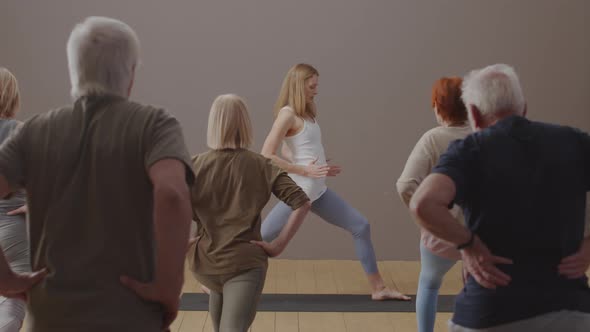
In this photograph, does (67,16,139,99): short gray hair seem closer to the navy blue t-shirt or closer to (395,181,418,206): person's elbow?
the navy blue t-shirt

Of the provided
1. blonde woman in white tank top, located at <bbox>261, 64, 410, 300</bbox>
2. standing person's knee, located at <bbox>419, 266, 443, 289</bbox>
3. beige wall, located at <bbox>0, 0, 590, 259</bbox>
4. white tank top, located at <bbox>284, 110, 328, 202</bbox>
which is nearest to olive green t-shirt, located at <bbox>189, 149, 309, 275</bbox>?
standing person's knee, located at <bbox>419, 266, 443, 289</bbox>

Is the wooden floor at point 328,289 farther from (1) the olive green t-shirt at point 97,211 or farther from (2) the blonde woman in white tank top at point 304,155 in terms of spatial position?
(1) the olive green t-shirt at point 97,211

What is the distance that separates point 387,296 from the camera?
545cm

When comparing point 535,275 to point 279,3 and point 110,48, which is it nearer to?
point 110,48

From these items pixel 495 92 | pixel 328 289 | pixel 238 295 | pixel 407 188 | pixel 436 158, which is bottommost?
pixel 328 289

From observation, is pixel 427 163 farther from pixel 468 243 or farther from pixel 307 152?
pixel 307 152

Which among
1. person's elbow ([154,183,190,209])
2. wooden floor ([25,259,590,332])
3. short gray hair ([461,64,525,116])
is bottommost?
wooden floor ([25,259,590,332])

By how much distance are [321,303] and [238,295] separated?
2154mm

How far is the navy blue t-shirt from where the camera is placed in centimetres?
220

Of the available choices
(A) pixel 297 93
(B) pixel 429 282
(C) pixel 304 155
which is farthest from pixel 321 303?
(B) pixel 429 282

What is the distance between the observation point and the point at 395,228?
6816 millimetres

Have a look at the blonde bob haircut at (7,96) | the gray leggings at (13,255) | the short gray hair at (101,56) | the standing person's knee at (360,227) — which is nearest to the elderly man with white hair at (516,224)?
the short gray hair at (101,56)

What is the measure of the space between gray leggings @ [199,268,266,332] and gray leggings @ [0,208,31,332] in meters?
0.69

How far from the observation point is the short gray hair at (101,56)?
76.9 inches
